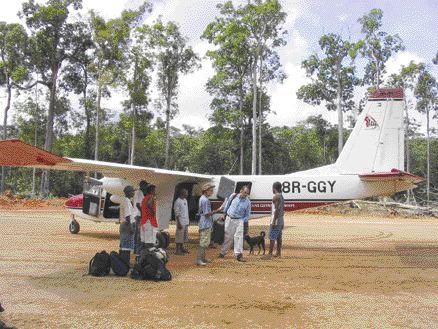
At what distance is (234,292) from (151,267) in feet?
6.02

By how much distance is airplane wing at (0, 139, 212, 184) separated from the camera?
7709 millimetres

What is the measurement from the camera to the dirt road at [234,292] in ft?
19.1

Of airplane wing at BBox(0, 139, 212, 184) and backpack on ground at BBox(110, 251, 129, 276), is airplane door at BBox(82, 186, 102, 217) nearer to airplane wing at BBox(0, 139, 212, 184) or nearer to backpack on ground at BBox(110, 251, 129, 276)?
airplane wing at BBox(0, 139, 212, 184)

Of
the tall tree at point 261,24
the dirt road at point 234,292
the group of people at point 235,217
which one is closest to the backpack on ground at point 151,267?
the dirt road at point 234,292

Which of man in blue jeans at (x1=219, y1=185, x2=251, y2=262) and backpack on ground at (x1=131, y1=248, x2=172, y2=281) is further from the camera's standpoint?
man in blue jeans at (x1=219, y1=185, x2=251, y2=262)

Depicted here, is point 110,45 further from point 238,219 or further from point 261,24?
point 238,219

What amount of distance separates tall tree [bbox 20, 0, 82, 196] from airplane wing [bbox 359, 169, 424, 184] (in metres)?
29.8

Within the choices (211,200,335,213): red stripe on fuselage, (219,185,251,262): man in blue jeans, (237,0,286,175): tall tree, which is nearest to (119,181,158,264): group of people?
(219,185,251,262): man in blue jeans

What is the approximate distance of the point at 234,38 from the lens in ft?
115

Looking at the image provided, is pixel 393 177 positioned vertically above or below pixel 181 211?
above

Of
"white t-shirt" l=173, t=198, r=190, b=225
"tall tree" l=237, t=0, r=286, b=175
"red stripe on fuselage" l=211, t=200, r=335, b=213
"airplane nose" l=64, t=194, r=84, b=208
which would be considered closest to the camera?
"white t-shirt" l=173, t=198, r=190, b=225

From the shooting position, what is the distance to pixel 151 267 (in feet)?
27.5

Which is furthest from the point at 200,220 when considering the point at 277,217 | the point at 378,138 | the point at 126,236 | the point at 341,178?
the point at 378,138

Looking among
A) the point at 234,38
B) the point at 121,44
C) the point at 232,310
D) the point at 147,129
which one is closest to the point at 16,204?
the point at 147,129
